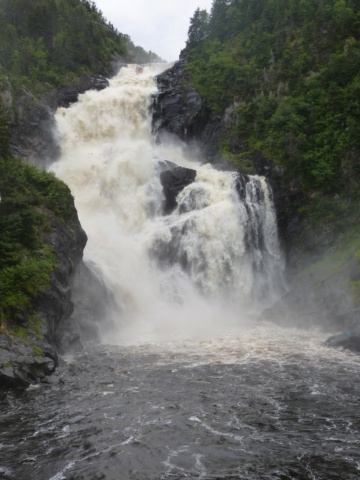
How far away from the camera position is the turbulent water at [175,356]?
11.1m

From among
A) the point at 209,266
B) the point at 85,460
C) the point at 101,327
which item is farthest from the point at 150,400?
the point at 209,266

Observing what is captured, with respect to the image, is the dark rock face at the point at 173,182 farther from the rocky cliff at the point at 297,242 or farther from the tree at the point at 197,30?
the tree at the point at 197,30

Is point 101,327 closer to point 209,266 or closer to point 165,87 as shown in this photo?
point 209,266

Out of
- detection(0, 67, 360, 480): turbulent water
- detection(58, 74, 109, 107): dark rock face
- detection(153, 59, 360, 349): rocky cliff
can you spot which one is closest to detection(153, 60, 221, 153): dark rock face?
detection(153, 59, 360, 349): rocky cliff

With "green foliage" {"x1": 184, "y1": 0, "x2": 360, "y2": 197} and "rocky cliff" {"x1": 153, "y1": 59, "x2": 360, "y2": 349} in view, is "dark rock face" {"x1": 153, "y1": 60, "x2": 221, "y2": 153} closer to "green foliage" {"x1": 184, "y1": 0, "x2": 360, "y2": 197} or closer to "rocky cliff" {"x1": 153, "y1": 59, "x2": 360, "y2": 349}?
"rocky cliff" {"x1": 153, "y1": 59, "x2": 360, "y2": 349}

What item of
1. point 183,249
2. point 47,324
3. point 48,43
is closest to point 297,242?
point 183,249

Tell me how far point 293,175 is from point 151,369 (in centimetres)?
2502

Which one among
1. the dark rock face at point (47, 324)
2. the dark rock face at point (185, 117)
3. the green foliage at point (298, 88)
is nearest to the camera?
the dark rock face at point (47, 324)

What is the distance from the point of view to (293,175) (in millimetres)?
37594

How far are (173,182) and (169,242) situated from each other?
647 centimetres

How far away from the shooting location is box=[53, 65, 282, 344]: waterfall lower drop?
2902 cm

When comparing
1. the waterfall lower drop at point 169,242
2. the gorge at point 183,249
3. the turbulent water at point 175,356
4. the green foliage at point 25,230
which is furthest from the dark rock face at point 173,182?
the green foliage at point 25,230

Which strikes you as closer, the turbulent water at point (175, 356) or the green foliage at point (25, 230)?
the turbulent water at point (175, 356)

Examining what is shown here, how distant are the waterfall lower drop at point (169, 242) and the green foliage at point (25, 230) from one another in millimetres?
5663
